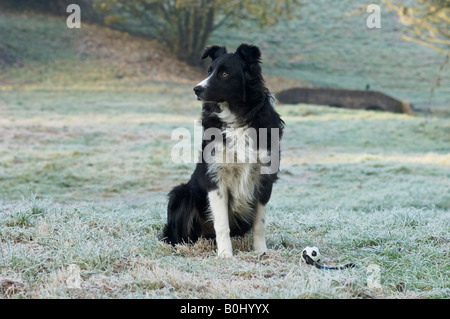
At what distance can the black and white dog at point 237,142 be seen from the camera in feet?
14.2

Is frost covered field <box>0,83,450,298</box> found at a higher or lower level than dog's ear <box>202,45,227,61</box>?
lower

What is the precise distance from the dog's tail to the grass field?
5.1 inches

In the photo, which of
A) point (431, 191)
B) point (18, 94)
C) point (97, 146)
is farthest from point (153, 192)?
point (18, 94)

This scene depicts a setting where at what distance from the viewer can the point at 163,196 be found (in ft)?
28.5

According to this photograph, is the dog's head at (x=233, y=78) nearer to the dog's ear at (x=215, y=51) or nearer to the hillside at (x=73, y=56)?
the dog's ear at (x=215, y=51)

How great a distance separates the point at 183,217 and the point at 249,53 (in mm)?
1427

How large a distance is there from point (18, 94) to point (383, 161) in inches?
469

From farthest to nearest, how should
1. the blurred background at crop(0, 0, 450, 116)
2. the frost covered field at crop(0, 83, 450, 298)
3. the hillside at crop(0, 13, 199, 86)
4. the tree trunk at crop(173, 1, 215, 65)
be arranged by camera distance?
the tree trunk at crop(173, 1, 215, 65) < the blurred background at crop(0, 0, 450, 116) < the hillside at crop(0, 13, 199, 86) < the frost covered field at crop(0, 83, 450, 298)

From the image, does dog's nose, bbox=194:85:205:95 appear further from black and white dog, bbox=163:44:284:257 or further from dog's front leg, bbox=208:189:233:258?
dog's front leg, bbox=208:189:233:258

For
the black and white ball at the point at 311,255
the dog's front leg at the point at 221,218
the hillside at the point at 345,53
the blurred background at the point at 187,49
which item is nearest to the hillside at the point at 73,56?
the blurred background at the point at 187,49

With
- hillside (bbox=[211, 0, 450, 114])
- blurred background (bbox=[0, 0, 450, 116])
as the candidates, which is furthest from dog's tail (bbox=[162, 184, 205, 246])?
hillside (bbox=[211, 0, 450, 114])

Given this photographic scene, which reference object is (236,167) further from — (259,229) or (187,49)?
(187,49)

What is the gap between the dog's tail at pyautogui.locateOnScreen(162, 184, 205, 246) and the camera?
463 centimetres

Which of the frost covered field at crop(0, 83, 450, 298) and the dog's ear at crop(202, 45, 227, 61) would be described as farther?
the dog's ear at crop(202, 45, 227, 61)
